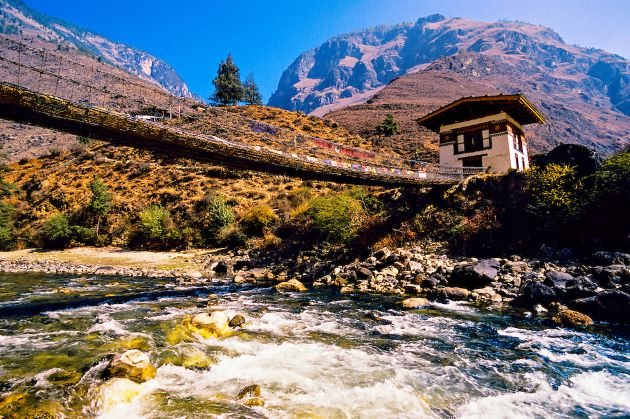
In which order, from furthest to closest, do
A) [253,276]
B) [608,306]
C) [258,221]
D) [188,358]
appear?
[258,221]
[253,276]
[608,306]
[188,358]

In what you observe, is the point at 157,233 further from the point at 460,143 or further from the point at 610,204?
the point at 610,204

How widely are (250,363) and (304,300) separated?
687 centimetres

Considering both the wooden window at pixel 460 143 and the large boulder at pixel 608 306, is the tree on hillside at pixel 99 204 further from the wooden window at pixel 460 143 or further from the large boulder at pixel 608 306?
the large boulder at pixel 608 306

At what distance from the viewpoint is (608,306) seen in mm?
10641

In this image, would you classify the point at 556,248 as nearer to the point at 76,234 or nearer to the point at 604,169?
the point at 604,169

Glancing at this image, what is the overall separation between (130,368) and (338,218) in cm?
1962

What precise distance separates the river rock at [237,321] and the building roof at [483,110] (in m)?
24.2

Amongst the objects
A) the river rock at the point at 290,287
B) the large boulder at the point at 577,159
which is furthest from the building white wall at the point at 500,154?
the river rock at the point at 290,287

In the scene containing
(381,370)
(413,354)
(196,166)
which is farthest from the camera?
(196,166)

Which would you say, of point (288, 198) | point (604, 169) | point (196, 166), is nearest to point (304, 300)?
point (604, 169)

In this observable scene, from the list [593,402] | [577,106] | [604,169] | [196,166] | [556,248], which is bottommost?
[593,402]

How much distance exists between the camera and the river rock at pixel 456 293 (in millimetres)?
13641

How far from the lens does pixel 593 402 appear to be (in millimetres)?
6062

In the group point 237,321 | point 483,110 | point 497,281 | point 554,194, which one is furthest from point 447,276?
point 483,110
